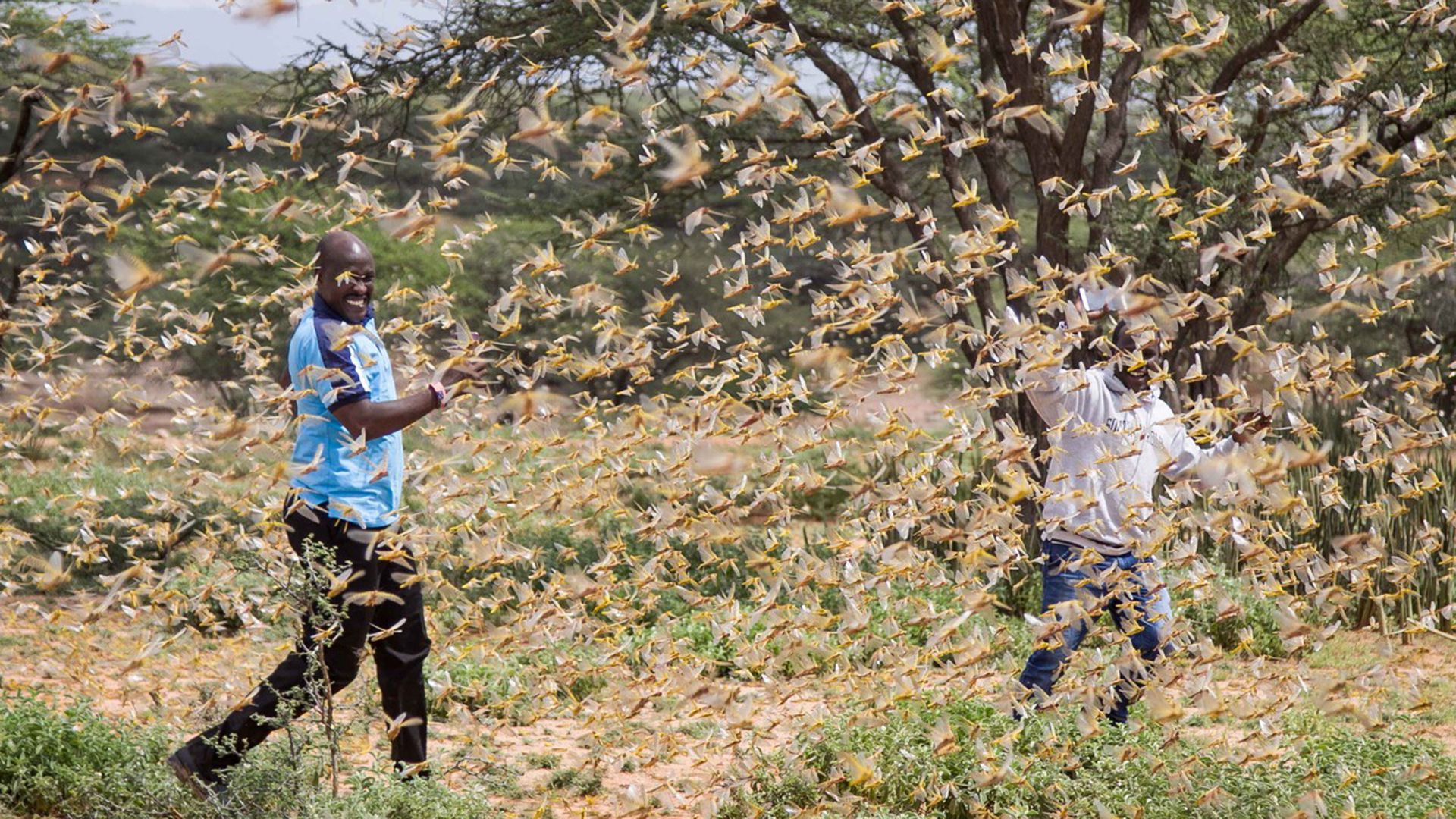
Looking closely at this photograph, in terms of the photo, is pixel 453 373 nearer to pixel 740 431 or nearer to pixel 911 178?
pixel 740 431

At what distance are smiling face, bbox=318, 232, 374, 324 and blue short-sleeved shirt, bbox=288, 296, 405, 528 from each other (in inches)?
1.6

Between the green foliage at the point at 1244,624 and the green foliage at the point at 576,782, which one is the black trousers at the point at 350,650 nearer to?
the green foliage at the point at 576,782

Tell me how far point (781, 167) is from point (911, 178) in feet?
29.9

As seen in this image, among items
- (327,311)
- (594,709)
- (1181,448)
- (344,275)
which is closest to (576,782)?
(594,709)

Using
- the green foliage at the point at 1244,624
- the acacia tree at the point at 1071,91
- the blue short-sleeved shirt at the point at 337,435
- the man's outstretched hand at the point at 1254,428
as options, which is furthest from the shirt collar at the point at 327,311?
the green foliage at the point at 1244,624

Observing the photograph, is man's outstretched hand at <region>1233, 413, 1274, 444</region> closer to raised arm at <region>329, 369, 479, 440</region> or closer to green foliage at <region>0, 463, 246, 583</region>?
raised arm at <region>329, 369, 479, 440</region>

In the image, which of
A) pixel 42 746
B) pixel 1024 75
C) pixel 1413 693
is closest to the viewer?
pixel 42 746

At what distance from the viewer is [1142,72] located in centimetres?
527

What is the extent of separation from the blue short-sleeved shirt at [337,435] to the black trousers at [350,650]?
6 centimetres

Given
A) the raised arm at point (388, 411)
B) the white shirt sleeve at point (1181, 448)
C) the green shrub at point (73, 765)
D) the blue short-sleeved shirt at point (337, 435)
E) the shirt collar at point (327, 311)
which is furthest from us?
the white shirt sleeve at point (1181, 448)

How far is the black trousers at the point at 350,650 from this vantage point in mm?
4031

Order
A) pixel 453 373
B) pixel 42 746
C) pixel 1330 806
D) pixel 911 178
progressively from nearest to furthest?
pixel 453 373 < pixel 1330 806 < pixel 42 746 < pixel 911 178

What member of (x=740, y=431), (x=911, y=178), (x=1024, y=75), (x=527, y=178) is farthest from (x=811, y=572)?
(x=527, y=178)

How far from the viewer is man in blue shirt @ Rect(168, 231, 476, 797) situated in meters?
3.95
